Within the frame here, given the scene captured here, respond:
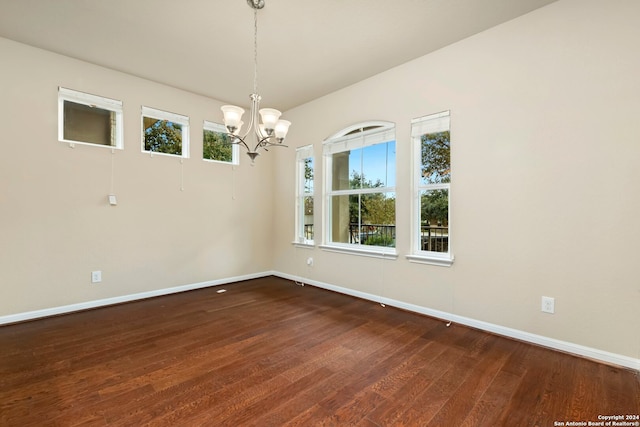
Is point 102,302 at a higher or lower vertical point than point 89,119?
lower

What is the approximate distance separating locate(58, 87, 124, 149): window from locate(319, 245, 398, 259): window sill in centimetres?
316

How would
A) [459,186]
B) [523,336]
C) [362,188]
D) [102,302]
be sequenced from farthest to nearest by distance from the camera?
[362,188], [102,302], [459,186], [523,336]

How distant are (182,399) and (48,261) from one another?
2.70 meters

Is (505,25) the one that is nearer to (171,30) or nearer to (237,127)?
(237,127)

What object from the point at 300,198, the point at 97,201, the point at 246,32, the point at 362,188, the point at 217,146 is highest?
the point at 246,32

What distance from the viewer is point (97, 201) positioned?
3525 millimetres

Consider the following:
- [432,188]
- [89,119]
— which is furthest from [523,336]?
[89,119]

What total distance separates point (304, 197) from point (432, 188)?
2228mm

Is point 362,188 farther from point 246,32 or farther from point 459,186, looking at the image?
point 246,32

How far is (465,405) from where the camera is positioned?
175 cm

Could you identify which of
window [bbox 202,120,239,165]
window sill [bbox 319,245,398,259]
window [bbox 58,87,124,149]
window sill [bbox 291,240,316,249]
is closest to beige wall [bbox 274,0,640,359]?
window sill [bbox 319,245,398,259]

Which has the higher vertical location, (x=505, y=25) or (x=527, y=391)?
(x=505, y=25)

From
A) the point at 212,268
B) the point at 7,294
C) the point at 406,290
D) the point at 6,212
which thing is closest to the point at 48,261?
the point at 7,294

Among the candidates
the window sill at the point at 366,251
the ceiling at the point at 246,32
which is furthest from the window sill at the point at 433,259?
the ceiling at the point at 246,32
